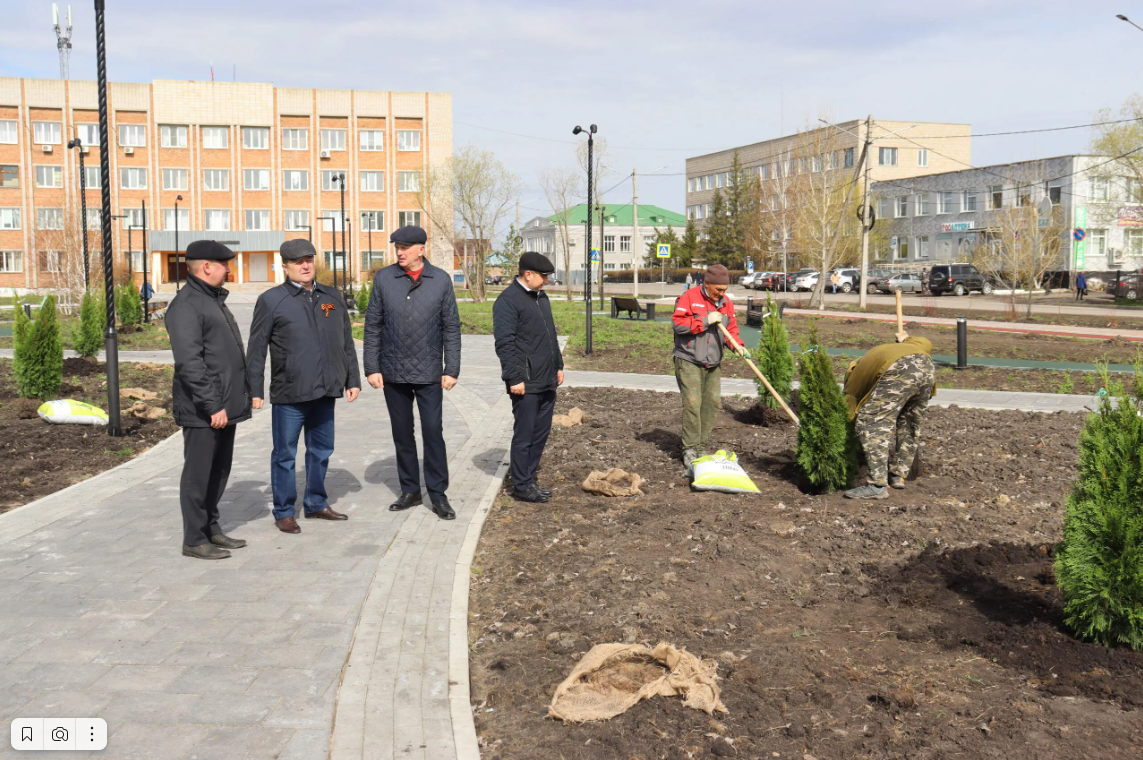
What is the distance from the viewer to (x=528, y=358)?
7.19 metres

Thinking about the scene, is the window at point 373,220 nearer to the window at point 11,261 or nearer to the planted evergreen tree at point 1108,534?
the window at point 11,261

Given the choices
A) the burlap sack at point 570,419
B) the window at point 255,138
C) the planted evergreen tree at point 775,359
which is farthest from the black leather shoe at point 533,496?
the window at point 255,138

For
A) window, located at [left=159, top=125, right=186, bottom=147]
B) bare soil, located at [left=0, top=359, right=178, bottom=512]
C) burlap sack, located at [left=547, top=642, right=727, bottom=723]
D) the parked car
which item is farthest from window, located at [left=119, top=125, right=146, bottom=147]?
burlap sack, located at [left=547, top=642, right=727, bottom=723]

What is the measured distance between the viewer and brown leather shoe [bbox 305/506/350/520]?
6.70m

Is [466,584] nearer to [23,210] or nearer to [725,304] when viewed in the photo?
[725,304]

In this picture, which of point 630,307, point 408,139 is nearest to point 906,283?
point 630,307

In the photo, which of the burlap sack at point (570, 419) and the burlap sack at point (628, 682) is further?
the burlap sack at point (570, 419)

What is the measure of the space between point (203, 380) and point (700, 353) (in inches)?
155

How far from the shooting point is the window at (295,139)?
70625mm

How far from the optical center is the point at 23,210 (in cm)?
6862

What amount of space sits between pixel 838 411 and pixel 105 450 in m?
6.68

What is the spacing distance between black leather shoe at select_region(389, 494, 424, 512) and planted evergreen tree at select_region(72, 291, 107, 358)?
11511mm

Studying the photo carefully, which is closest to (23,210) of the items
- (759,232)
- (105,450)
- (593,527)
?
(759,232)

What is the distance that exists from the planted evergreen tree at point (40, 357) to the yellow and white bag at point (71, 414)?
168 centimetres
